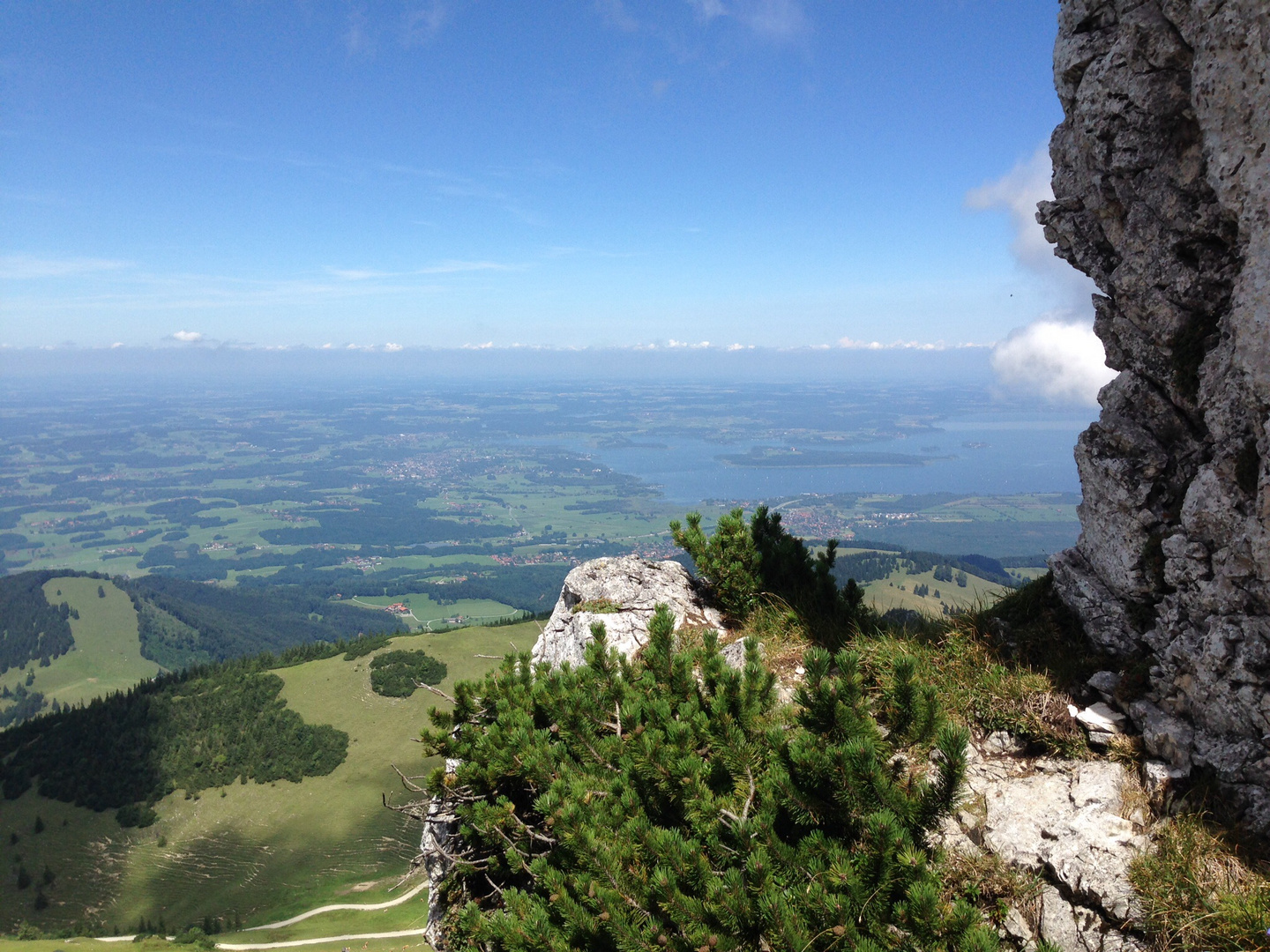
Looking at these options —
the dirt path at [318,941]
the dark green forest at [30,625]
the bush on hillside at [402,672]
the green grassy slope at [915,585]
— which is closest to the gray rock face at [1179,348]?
the dirt path at [318,941]

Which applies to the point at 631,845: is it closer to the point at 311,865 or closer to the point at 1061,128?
the point at 1061,128

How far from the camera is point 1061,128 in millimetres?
7676

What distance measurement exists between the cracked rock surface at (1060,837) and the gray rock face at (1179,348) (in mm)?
893

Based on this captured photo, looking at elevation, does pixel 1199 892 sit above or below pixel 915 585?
above

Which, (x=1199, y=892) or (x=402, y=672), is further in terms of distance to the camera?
(x=402, y=672)

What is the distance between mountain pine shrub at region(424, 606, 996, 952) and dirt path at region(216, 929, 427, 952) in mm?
66367

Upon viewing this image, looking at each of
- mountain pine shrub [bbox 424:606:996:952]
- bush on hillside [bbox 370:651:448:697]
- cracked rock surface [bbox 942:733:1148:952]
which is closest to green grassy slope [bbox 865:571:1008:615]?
bush on hillside [bbox 370:651:448:697]

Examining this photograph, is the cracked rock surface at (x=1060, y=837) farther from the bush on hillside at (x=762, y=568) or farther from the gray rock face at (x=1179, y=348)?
the bush on hillside at (x=762, y=568)

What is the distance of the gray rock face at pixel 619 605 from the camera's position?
10836 mm

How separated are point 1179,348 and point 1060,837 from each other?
5.03m

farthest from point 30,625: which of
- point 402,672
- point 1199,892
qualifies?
point 1199,892

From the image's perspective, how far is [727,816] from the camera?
5.20m

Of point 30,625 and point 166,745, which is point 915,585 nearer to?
point 166,745

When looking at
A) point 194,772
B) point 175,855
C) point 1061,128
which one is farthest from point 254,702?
point 1061,128
